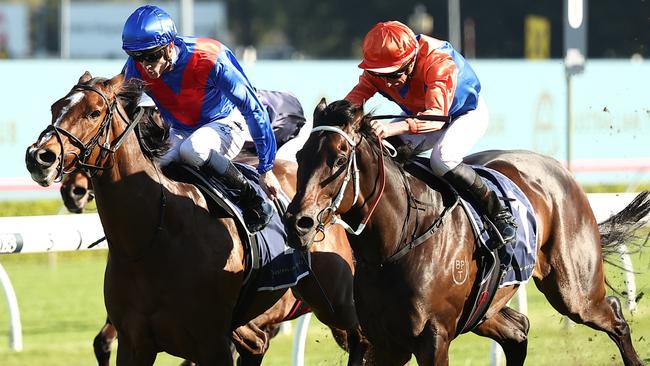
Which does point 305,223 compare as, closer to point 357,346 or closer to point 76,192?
point 357,346

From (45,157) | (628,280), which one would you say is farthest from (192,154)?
(628,280)

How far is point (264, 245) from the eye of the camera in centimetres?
511

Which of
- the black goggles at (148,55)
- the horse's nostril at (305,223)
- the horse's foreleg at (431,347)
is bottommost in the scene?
the horse's foreleg at (431,347)

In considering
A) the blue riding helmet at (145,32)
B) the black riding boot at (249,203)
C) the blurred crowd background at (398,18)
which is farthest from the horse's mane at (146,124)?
the blurred crowd background at (398,18)

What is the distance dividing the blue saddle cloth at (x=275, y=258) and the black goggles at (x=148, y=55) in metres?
0.68

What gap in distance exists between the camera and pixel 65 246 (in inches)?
269

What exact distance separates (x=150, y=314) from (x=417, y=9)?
1252 inches

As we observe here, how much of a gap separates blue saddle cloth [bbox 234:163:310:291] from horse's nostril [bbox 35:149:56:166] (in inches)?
39.7

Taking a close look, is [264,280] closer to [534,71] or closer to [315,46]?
[534,71]

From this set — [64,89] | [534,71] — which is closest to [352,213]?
[64,89]

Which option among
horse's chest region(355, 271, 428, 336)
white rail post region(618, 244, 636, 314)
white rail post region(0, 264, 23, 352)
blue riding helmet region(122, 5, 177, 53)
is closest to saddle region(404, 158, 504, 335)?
horse's chest region(355, 271, 428, 336)

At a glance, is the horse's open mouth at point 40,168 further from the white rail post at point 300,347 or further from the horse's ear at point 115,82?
the white rail post at point 300,347

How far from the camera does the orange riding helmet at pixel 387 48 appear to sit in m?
4.72

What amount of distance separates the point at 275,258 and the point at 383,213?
758 millimetres
